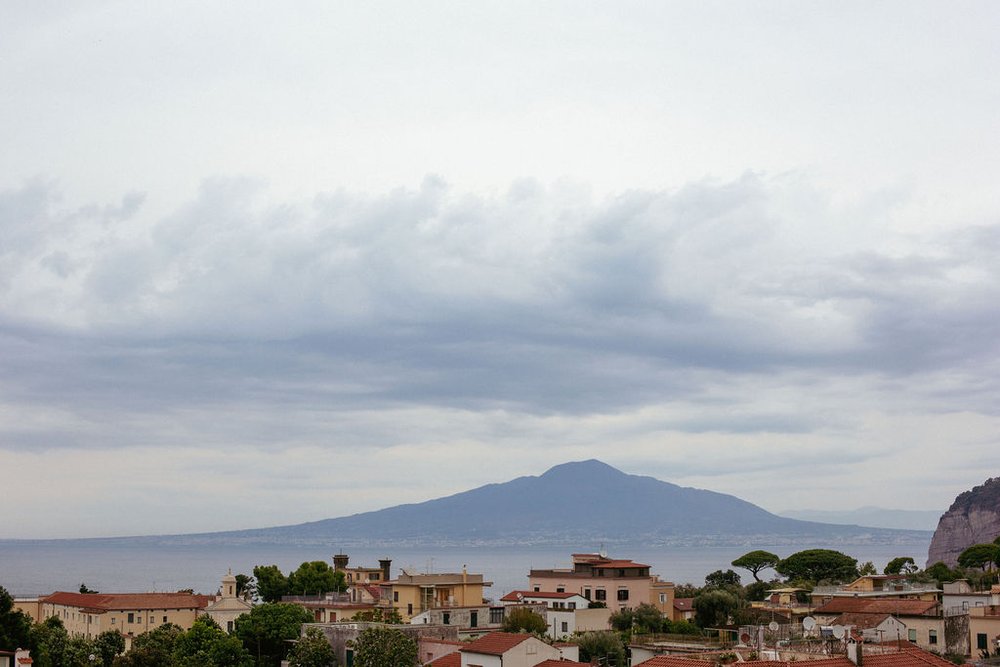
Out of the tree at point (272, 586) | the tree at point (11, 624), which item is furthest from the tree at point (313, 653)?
the tree at point (272, 586)

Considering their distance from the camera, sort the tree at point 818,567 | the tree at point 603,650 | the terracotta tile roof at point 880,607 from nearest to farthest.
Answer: the terracotta tile roof at point 880,607 → the tree at point 603,650 → the tree at point 818,567

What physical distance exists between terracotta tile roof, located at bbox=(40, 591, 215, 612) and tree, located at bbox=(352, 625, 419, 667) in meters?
39.3

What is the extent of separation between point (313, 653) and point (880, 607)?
98.6ft

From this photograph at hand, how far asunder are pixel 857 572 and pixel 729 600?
39.8 m

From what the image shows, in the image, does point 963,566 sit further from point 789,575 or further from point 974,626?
point 974,626

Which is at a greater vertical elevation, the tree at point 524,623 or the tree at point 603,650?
the tree at point 524,623

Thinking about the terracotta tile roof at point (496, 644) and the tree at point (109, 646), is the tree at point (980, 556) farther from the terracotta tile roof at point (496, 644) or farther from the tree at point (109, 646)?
the tree at point (109, 646)

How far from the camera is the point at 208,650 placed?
222 feet

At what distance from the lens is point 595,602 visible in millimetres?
84438

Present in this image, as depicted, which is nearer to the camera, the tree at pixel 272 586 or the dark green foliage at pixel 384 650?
the dark green foliage at pixel 384 650

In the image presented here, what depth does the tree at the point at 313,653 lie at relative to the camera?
203ft

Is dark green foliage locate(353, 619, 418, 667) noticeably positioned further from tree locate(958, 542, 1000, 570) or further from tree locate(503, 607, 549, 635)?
tree locate(958, 542, 1000, 570)

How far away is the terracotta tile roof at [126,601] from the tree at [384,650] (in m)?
39.3

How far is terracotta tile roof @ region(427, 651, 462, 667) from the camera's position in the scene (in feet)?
174
